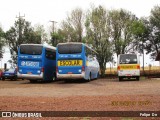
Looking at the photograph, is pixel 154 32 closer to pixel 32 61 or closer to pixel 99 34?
pixel 99 34

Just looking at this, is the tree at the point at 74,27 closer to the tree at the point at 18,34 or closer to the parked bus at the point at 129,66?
the tree at the point at 18,34

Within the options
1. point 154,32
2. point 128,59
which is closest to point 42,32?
point 154,32

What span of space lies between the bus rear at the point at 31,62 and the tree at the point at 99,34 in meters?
27.7

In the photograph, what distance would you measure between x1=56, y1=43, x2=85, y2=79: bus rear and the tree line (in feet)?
90.7

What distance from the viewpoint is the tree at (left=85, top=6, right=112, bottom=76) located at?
194 ft

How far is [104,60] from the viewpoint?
61.1 m

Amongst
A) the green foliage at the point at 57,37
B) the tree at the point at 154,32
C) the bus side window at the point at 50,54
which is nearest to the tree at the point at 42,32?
the green foliage at the point at 57,37

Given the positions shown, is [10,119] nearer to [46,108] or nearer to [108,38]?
[46,108]

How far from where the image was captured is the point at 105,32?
2325 inches

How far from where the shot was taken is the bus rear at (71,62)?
30469 mm

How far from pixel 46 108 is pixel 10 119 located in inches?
102

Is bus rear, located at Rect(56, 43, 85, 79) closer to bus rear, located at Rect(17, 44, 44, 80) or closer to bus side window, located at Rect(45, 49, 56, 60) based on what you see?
bus rear, located at Rect(17, 44, 44, 80)

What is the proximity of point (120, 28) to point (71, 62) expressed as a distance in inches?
1240

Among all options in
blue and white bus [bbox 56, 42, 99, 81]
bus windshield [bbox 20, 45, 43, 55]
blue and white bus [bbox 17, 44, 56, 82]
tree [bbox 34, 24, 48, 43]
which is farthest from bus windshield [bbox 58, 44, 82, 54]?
tree [bbox 34, 24, 48, 43]
